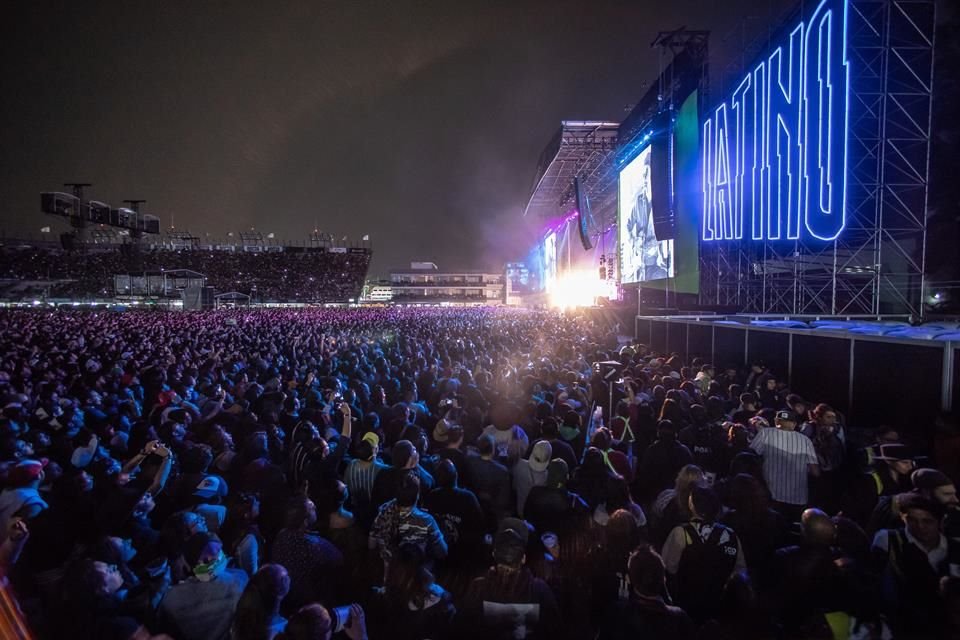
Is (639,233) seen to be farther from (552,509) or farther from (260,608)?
(260,608)

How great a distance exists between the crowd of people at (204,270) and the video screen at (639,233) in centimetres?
4896

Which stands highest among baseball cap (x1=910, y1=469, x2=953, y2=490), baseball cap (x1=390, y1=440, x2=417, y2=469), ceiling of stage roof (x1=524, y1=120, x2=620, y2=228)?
ceiling of stage roof (x1=524, y1=120, x2=620, y2=228)

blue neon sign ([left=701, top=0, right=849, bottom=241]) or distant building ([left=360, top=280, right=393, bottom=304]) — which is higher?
blue neon sign ([left=701, top=0, right=849, bottom=241])

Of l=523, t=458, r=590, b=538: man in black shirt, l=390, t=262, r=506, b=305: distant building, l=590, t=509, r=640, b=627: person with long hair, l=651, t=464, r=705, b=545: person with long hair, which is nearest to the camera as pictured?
l=590, t=509, r=640, b=627: person with long hair

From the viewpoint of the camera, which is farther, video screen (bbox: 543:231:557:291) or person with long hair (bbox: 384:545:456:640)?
video screen (bbox: 543:231:557:291)

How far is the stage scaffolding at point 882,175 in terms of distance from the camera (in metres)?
11.4

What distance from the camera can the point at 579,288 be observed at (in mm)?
36656

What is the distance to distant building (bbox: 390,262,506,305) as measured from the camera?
83.9 m

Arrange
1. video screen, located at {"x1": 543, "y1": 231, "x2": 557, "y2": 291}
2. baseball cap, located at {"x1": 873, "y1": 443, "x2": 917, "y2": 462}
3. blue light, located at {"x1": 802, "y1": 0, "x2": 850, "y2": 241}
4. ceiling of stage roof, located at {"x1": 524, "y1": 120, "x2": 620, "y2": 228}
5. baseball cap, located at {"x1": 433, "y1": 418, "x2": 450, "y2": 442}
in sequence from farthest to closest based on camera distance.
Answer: video screen, located at {"x1": 543, "y1": 231, "x2": 557, "y2": 291}
ceiling of stage roof, located at {"x1": 524, "y1": 120, "x2": 620, "y2": 228}
blue light, located at {"x1": 802, "y1": 0, "x2": 850, "y2": 241}
baseball cap, located at {"x1": 433, "y1": 418, "x2": 450, "y2": 442}
baseball cap, located at {"x1": 873, "y1": 443, "x2": 917, "y2": 462}

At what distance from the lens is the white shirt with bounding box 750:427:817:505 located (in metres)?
4.29

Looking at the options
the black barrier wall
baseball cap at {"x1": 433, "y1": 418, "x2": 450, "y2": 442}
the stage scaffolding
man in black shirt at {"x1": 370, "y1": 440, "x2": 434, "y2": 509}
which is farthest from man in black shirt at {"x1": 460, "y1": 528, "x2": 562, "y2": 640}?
the stage scaffolding

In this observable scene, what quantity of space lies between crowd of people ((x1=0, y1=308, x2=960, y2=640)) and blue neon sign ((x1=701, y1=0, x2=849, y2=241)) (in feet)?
25.5

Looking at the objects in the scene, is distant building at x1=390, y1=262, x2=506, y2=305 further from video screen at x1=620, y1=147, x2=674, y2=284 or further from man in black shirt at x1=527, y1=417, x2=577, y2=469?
man in black shirt at x1=527, y1=417, x2=577, y2=469

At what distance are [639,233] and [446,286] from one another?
67604 millimetres
